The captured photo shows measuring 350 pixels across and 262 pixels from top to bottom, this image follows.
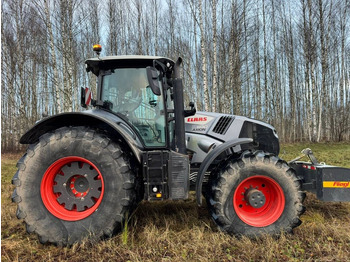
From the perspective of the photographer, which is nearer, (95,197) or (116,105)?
(95,197)

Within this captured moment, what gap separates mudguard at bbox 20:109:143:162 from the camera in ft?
8.95

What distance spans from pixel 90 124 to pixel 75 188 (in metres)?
0.76

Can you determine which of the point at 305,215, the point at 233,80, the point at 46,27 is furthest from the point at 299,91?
the point at 305,215

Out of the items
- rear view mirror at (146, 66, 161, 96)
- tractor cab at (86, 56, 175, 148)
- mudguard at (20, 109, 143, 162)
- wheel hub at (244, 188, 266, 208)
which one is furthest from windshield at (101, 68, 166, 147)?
wheel hub at (244, 188, 266, 208)

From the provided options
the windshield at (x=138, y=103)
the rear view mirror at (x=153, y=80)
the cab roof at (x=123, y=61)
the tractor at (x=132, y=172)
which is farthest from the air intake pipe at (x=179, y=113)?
the rear view mirror at (x=153, y=80)

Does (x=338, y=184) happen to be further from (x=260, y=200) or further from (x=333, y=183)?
(x=260, y=200)

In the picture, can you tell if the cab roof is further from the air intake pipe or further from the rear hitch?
the rear hitch

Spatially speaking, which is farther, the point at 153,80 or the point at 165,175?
the point at 165,175

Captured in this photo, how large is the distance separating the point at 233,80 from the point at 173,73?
11330 millimetres

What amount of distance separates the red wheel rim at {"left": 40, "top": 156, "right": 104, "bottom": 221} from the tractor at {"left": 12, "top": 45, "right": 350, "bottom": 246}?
0.01 metres

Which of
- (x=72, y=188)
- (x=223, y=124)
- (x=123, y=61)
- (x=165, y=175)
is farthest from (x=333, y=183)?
(x=72, y=188)

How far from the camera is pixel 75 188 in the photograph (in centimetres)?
278

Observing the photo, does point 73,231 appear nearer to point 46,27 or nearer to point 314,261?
point 314,261

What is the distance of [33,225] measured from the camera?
262 cm
